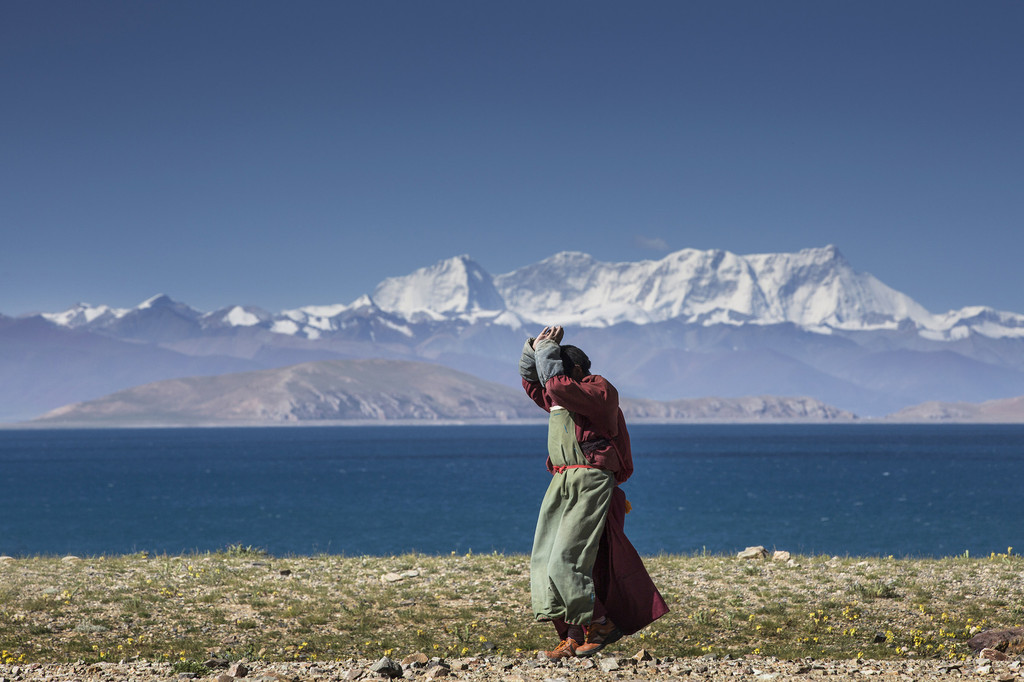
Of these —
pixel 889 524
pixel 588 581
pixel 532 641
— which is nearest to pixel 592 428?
pixel 588 581

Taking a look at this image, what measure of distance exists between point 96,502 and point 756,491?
57090 mm

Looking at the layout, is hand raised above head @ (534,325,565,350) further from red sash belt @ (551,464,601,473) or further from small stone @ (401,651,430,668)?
small stone @ (401,651,430,668)

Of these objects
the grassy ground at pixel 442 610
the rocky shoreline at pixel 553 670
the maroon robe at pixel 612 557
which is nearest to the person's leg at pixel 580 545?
the maroon robe at pixel 612 557

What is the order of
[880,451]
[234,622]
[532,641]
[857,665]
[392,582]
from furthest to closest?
1. [880,451]
2. [392,582]
3. [234,622]
4. [532,641]
5. [857,665]

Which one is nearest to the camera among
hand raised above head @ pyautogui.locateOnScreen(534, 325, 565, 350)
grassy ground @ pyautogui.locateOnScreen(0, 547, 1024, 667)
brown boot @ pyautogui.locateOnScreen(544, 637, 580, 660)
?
brown boot @ pyautogui.locateOnScreen(544, 637, 580, 660)

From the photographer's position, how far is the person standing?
33.4ft

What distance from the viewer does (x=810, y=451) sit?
188 m

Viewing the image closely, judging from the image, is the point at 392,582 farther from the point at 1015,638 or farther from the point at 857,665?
the point at 1015,638

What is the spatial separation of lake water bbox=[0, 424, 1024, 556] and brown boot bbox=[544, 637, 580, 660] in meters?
7.93

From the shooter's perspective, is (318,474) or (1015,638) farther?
(318,474)

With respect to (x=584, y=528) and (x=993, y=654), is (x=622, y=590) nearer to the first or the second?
(x=584, y=528)

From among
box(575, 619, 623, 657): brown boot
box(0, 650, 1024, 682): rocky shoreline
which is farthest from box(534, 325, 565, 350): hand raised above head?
box(0, 650, 1024, 682): rocky shoreline

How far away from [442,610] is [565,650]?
10.5 feet

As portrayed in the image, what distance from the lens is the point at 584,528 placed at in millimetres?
10227
